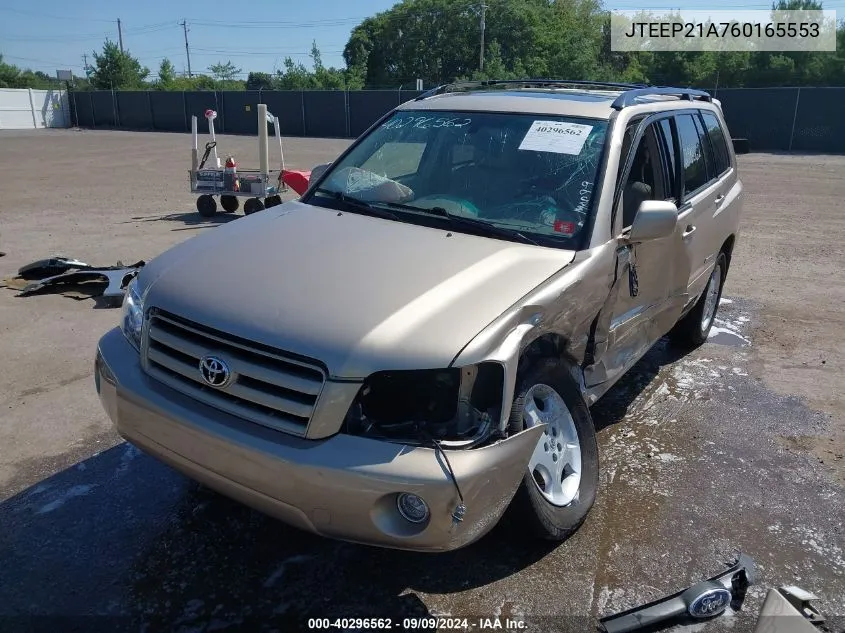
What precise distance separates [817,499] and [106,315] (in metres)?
5.51

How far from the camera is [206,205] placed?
11.5 metres

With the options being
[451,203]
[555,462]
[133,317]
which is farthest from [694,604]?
[133,317]

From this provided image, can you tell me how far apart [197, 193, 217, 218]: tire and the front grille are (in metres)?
9.11

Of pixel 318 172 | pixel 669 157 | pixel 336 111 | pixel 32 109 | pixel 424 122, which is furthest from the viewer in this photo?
pixel 32 109

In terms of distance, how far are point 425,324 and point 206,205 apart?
32.1 feet

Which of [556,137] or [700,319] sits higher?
[556,137]

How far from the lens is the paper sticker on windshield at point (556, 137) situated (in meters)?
3.66

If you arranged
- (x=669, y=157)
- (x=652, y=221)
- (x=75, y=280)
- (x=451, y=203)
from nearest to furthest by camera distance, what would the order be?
(x=652, y=221) < (x=451, y=203) < (x=669, y=157) < (x=75, y=280)

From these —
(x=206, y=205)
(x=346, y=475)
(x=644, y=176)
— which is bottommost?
(x=346, y=475)

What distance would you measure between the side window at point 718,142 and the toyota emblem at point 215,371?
4.31 metres

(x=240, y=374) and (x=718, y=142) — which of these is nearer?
(x=240, y=374)

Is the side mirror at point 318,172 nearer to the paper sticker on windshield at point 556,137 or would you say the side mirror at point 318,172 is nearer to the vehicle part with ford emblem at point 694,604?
the paper sticker on windshield at point 556,137

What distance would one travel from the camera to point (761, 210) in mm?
13625

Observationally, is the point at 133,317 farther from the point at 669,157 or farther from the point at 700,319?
the point at 700,319
